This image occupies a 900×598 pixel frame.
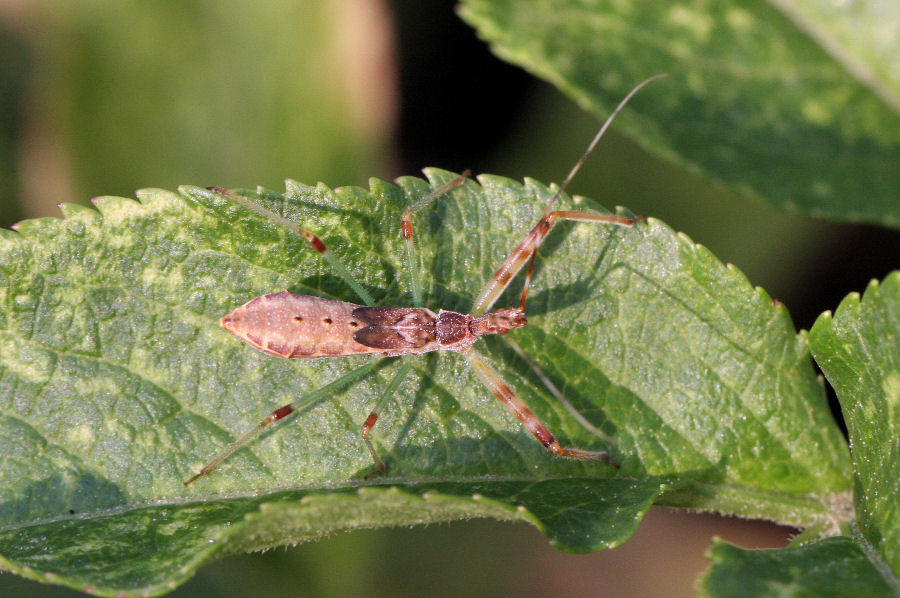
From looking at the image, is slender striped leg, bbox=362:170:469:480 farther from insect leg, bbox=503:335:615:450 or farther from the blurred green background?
the blurred green background

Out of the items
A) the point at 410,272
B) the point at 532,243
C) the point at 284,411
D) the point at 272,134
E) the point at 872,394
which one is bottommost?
the point at 284,411

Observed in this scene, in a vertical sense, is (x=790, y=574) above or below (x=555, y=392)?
above

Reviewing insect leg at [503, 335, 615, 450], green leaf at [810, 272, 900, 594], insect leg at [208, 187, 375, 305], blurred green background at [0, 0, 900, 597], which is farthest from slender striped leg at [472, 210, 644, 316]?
blurred green background at [0, 0, 900, 597]

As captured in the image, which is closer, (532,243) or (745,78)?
(532,243)

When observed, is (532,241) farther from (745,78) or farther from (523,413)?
(745,78)

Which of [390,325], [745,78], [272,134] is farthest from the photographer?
[272,134]

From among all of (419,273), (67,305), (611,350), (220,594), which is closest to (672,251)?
(611,350)

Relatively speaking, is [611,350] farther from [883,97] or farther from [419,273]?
[883,97]

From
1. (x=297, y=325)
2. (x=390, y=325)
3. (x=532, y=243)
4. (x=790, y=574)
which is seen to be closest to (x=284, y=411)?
(x=297, y=325)
